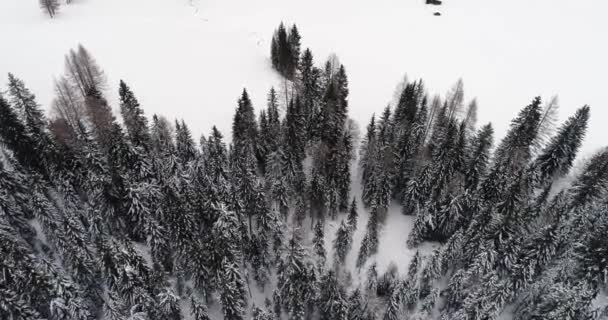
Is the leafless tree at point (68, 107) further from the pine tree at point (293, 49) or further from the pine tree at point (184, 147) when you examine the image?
the pine tree at point (293, 49)

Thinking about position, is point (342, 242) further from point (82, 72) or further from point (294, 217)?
point (82, 72)

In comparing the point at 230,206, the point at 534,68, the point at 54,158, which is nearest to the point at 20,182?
the point at 54,158

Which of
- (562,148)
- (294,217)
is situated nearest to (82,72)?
(294,217)

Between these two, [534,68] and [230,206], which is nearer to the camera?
[230,206]

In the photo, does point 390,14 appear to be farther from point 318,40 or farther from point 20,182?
point 20,182

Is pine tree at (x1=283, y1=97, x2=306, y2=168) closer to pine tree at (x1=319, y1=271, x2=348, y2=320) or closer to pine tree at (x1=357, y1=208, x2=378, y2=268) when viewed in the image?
pine tree at (x1=357, y1=208, x2=378, y2=268)

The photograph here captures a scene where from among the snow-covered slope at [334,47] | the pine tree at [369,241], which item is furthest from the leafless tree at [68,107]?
the pine tree at [369,241]

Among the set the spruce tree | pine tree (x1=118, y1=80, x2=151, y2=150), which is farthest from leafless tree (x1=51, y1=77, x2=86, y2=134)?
the spruce tree

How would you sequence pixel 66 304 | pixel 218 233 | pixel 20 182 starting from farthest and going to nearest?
pixel 20 182 → pixel 218 233 → pixel 66 304
